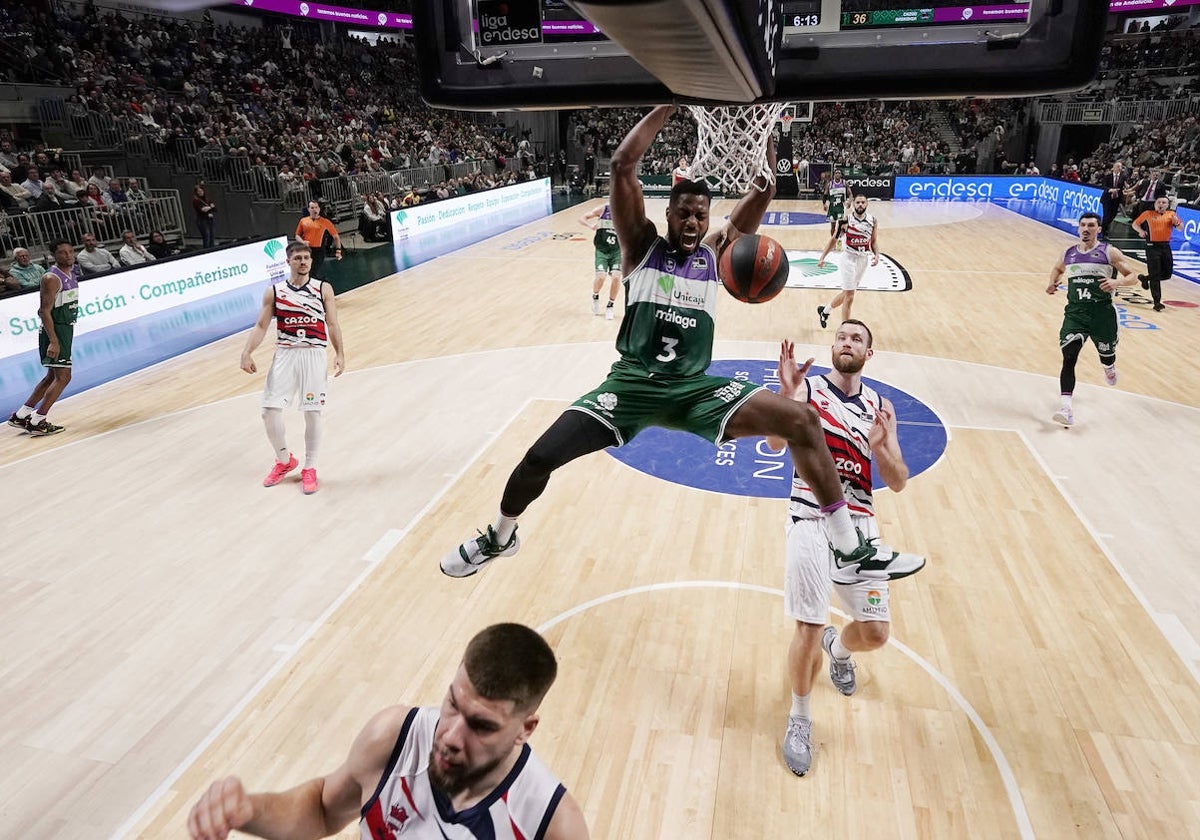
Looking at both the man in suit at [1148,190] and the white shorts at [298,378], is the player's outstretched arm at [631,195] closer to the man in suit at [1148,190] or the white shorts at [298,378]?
the white shorts at [298,378]

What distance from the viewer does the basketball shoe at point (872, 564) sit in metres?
3.54

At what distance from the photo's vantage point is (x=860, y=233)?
10484 millimetres

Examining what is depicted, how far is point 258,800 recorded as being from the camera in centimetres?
187

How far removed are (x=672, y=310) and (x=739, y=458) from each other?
12.3 ft

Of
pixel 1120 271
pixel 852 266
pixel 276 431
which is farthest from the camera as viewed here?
pixel 852 266

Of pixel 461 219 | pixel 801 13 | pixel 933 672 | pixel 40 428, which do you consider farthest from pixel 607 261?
pixel 461 219

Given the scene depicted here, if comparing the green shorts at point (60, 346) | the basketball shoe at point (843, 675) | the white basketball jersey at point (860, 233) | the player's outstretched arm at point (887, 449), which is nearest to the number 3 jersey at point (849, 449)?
the player's outstretched arm at point (887, 449)

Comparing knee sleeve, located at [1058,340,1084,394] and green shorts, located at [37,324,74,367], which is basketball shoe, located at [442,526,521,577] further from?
green shorts, located at [37,324,74,367]

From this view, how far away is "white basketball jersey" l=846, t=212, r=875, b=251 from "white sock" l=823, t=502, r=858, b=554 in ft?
26.0

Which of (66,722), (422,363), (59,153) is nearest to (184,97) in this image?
(59,153)

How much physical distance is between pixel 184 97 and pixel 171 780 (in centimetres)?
2377

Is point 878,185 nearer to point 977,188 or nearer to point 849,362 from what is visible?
point 977,188

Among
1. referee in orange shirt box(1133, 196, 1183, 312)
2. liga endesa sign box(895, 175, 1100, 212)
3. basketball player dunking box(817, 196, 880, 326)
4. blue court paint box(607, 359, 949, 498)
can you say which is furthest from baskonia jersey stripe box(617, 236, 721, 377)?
liga endesa sign box(895, 175, 1100, 212)

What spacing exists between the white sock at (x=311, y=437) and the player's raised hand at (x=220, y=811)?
4.96m
